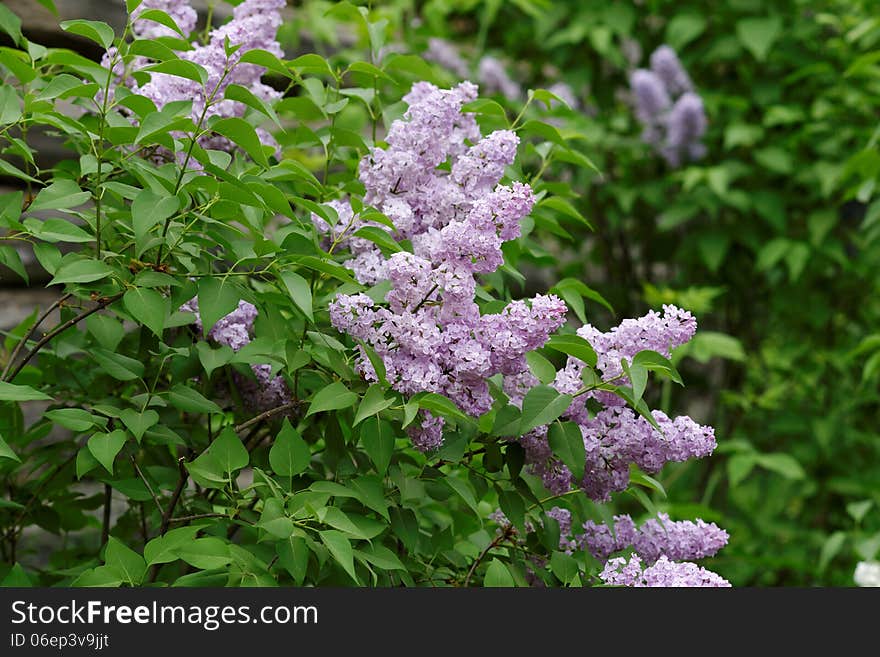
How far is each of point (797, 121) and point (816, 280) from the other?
463 mm

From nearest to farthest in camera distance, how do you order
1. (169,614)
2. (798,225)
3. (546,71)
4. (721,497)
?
(169,614) < (798,225) < (721,497) < (546,71)

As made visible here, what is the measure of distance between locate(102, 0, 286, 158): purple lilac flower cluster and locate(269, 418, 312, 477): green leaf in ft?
1.22

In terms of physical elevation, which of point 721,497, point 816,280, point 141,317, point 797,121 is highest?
point 141,317

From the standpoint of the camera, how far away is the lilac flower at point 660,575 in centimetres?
98

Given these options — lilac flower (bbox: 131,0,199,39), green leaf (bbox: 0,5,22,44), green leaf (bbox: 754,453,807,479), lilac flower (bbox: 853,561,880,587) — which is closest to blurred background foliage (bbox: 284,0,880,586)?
green leaf (bbox: 754,453,807,479)

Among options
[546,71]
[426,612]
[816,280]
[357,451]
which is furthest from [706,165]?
[426,612]

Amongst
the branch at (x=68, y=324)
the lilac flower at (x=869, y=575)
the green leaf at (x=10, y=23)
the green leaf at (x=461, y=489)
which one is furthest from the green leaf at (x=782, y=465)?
the green leaf at (x=10, y=23)

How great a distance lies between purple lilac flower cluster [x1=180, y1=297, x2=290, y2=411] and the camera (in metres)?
1.09

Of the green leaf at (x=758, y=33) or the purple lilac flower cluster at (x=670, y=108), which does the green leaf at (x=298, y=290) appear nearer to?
the purple lilac flower cluster at (x=670, y=108)

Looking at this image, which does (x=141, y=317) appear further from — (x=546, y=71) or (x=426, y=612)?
→ (x=546, y=71)

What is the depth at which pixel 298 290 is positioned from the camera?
95cm

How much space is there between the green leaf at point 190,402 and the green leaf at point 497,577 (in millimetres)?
329

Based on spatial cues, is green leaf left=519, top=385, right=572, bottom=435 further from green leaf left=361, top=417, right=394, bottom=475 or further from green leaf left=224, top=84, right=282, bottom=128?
green leaf left=224, top=84, right=282, bottom=128

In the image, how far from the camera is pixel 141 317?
95 cm
